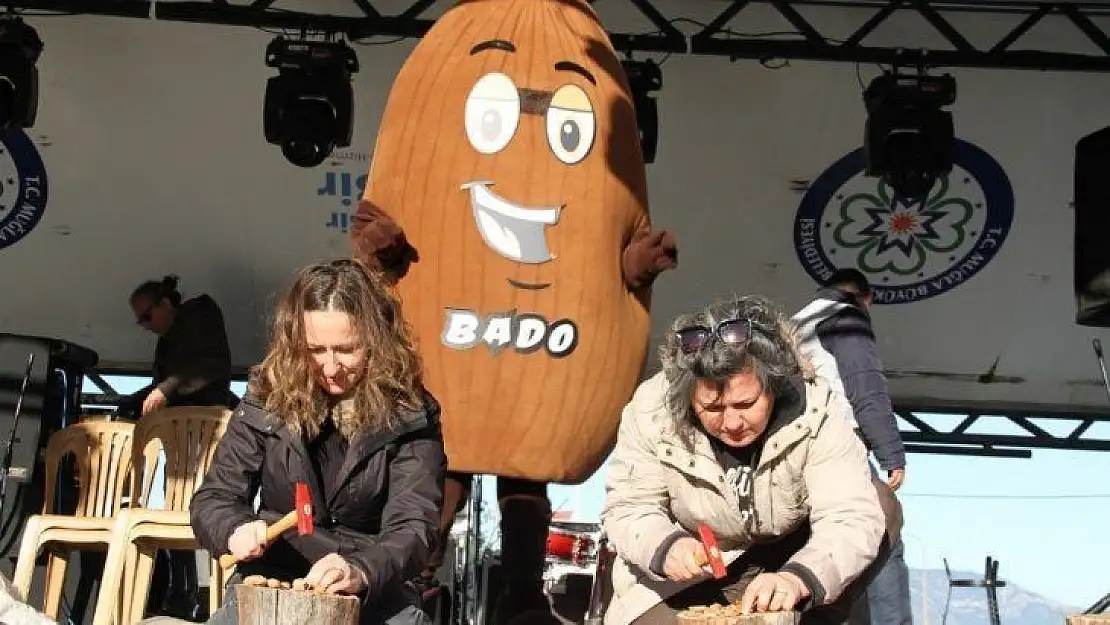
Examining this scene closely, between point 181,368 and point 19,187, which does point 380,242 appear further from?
point 19,187

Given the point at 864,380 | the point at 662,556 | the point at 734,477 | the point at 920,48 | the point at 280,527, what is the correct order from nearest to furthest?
the point at 280,527 < the point at 662,556 < the point at 734,477 < the point at 864,380 < the point at 920,48

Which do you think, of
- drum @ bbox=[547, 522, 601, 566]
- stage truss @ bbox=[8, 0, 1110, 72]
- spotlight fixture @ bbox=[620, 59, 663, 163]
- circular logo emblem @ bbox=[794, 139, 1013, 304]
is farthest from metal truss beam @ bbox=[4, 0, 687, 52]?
drum @ bbox=[547, 522, 601, 566]

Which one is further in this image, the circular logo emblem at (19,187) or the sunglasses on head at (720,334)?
the circular logo emblem at (19,187)

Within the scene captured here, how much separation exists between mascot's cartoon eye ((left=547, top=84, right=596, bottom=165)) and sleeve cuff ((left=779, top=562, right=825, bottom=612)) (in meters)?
1.86

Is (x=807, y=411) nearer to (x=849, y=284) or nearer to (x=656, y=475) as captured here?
(x=656, y=475)

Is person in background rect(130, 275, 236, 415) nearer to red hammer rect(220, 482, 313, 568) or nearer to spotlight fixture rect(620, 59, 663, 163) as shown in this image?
spotlight fixture rect(620, 59, 663, 163)

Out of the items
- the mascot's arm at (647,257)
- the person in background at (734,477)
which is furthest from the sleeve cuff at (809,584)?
the mascot's arm at (647,257)

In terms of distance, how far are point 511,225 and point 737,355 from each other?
155cm

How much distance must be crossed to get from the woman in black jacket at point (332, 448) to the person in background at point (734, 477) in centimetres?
37

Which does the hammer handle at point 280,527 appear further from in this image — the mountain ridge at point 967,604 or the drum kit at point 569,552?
the drum kit at point 569,552

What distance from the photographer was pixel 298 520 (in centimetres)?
224

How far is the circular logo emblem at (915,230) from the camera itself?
684cm

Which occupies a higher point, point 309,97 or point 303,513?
point 309,97

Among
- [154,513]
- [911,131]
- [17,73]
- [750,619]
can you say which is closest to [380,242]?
[154,513]
